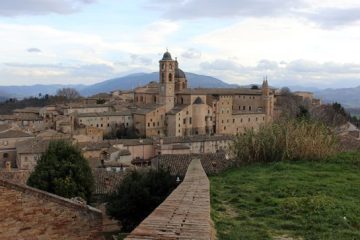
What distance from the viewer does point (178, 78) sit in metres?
79.0

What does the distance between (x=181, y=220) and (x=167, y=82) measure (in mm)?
66747

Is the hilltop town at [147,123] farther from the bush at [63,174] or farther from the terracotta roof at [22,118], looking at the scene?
the bush at [63,174]

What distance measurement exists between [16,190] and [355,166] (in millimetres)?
9570

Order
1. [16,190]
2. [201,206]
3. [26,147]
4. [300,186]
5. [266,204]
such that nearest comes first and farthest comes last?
[201,206]
[16,190]
[266,204]
[300,186]
[26,147]

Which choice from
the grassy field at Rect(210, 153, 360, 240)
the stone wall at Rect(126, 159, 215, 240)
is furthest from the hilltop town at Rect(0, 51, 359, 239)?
the stone wall at Rect(126, 159, 215, 240)

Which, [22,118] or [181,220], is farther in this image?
[22,118]

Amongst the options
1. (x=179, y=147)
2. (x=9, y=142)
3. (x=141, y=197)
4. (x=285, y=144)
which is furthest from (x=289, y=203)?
(x=9, y=142)

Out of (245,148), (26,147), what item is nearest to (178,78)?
(26,147)

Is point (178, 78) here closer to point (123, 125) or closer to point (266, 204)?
point (123, 125)

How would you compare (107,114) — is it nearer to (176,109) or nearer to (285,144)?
(176,109)

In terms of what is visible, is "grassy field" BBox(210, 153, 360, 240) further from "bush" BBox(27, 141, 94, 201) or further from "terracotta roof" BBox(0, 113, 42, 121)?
"terracotta roof" BBox(0, 113, 42, 121)

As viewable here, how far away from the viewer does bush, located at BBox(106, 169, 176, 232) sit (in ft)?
46.6

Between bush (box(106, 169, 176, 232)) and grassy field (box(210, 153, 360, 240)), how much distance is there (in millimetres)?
2445

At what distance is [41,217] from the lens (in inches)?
303
